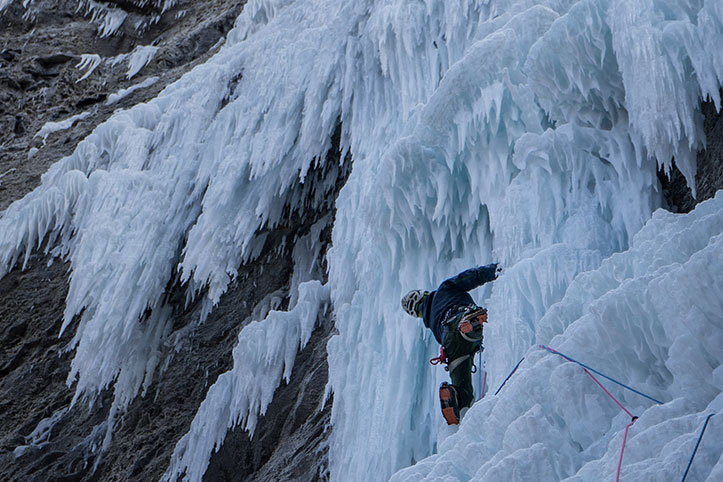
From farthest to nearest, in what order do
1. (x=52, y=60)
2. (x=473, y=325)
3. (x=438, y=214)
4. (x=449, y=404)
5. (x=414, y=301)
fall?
(x=52, y=60)
(x=438, y=214)
(x=414, y=301)
(x=473, y=325)
(x=449, y=404)

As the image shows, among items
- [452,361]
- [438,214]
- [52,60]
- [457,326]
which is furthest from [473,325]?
[52,60]

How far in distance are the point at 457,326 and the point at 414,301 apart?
358 mm

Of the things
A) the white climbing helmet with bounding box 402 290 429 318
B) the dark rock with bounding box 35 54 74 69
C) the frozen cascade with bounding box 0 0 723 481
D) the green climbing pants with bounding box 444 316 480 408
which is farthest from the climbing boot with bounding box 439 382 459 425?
the dark rock with bounding box 35 54 74 69

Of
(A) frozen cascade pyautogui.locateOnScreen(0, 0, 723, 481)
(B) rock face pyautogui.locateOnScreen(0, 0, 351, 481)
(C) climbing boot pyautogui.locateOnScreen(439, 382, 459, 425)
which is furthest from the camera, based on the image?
(B) rock face pyautogui.locateOnScreen(0, 0, 351, 481)

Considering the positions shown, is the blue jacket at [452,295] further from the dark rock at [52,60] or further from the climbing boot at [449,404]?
the dark rock at [52,60]

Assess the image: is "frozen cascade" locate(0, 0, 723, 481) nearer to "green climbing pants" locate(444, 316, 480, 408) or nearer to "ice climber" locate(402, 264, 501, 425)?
"ice climber" locate(402, 264, 501, 425)

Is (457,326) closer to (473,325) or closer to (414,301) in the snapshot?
(473,325)

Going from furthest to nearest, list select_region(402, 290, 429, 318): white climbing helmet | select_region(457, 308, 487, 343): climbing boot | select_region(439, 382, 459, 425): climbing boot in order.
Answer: select_region(402, 290, 429, 318): white climbing helmet
select_region(457, 308, 487, 343): climbing boot
select_region(439, 382, 459, 425): climbing boot

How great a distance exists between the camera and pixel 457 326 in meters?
3.82

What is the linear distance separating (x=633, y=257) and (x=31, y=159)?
8308 mm

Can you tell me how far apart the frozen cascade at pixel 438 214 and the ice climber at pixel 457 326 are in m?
0.24

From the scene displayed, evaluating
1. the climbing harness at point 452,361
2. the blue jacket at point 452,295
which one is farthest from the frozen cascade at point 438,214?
the climbing harness at point 452,361

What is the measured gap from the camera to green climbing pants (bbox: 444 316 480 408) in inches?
148

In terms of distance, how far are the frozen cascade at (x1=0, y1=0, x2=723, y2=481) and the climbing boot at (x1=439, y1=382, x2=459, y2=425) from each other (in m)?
0.40
